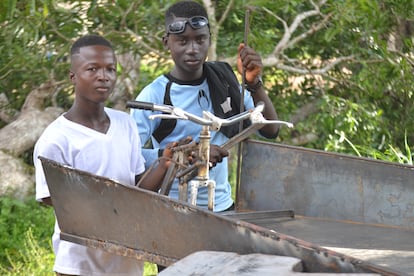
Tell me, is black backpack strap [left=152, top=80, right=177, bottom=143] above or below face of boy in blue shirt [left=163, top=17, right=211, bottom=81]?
below

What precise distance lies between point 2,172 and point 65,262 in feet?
12.2

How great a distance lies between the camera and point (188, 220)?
3.21 meters

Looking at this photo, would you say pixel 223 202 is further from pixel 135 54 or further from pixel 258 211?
pixel 135 54

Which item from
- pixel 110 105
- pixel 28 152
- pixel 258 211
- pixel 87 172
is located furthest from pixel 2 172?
pixel 87 172

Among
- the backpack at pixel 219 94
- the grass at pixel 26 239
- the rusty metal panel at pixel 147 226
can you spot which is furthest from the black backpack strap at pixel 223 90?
the grass at pixel 26 239

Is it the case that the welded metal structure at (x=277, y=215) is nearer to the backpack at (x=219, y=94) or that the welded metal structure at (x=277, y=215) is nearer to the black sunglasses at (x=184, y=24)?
the backpack at (x=219, y=94)

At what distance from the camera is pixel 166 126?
13.4 ft

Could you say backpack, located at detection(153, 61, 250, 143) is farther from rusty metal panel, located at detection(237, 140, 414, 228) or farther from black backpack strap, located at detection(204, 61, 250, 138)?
rusty metal panel, located at detection(237, 140, 414, 228)

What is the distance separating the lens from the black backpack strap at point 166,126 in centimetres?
409

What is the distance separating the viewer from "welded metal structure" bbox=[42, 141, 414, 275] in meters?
3.05

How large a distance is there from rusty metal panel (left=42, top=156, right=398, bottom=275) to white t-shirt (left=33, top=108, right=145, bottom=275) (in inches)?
3.2

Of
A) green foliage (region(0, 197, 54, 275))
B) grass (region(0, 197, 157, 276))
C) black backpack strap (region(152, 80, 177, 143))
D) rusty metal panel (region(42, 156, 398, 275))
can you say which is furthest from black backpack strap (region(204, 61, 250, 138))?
green foliage (region(0, 197, 54, 275))

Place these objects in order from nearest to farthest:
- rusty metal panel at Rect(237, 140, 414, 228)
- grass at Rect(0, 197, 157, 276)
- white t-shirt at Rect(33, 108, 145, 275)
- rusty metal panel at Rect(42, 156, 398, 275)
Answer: rusty metal panel at Rect(42, 156, 398, 275)
white t-shirt at Rect(33, 108, 145, 275)
rusty metal panel at Rect(237, 140, 414, 228)
grass at Rect(0, 197, 157, 276)

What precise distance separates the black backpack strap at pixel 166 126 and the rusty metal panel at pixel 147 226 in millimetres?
660
